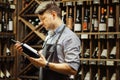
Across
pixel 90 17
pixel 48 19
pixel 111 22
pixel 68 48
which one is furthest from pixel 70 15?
pixel 68 48

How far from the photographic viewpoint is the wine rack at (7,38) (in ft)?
21.0

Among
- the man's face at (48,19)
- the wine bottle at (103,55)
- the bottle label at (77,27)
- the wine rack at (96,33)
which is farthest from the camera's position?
the bottle label at (77,27)

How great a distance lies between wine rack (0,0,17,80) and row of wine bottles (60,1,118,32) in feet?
4.54

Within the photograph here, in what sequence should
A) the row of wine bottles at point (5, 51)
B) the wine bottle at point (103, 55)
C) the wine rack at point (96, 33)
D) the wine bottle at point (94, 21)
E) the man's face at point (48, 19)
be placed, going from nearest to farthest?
1. the man's face at point (48, 19)
2. the wine rack at point (96, 33)
3. the wine bottle at point (103, 55)
4. the wine bottle at point (94, 21)
5. the row of wine bottles at point (5, 51)

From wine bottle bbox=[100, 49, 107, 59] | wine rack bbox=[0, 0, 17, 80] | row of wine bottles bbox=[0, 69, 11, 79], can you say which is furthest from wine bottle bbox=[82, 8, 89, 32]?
row of wine bottles bbox=[0, 69, 11, 79]

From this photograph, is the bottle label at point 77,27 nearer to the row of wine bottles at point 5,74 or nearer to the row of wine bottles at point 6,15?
the row of wine bottles at point 6,15

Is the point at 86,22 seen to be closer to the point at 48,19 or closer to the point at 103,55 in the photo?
the point at 103,55

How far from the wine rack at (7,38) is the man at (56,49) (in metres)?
3.68

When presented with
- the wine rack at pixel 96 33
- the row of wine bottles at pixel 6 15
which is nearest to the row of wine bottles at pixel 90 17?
the wine rack at pixel 96 33

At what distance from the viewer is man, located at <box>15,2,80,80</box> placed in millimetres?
2617

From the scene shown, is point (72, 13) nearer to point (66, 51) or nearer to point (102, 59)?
point (102, 59)

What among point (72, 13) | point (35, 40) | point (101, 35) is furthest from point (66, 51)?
point (35, 40)

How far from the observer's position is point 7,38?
6.45 m

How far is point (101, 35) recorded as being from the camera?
506 cm
